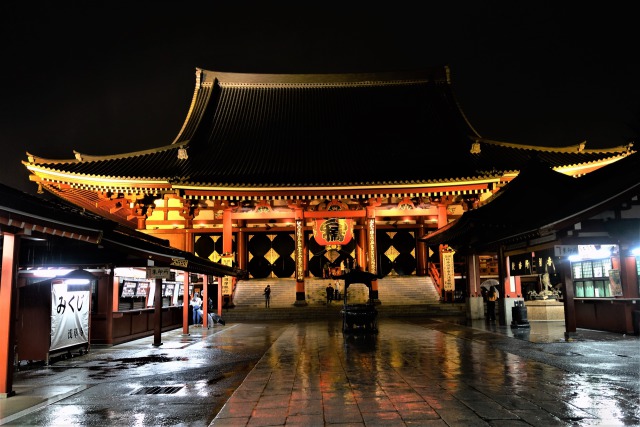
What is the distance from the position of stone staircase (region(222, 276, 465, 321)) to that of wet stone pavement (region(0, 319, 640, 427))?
11.5m

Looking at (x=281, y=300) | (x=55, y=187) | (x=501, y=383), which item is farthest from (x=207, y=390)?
(x=55, y=187)

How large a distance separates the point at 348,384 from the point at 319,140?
25.5m

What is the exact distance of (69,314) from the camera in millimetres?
12570

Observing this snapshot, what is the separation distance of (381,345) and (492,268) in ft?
66.2

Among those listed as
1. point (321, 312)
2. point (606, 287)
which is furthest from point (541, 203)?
point (321, 312)

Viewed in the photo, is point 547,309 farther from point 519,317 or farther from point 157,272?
point 157,272

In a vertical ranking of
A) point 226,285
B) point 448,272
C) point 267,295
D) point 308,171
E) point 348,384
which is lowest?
point 348,384

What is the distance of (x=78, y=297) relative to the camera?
1305 centimetres

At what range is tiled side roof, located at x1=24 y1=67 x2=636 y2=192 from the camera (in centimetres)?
2709

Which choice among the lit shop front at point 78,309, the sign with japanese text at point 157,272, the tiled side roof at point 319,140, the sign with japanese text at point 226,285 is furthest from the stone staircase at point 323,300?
the sign with japanese text at point 157,272

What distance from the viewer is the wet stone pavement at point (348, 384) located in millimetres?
6422

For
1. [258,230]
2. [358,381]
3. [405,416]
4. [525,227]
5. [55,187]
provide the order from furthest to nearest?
[258,230]
[55,187]
[525,227]
[358,381]
[405,416]

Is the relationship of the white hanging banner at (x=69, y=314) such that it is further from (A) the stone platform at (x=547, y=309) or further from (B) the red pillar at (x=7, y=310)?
(A) the stone platform at (x=547, y=309)

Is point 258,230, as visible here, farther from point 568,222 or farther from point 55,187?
point 568,222
